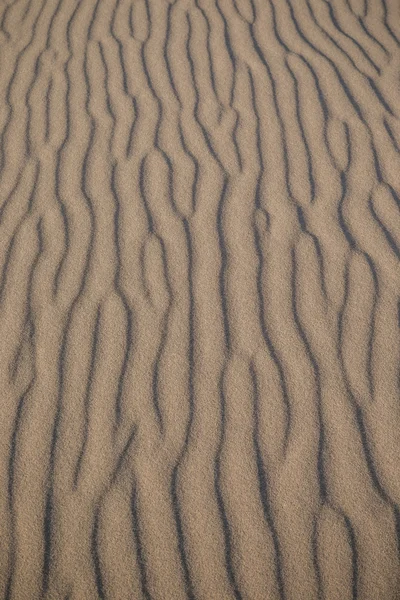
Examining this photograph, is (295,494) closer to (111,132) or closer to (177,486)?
(177,486)

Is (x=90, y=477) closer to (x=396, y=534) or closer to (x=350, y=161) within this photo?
(x=396, y=534)

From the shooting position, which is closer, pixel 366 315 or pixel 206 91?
pixel 366 315

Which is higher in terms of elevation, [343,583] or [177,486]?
[177,486]

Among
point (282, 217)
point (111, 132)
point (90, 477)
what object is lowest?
point (90, 477)

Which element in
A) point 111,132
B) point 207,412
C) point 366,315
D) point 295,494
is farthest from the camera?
point 111,132

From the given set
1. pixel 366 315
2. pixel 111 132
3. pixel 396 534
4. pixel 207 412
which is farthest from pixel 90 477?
pixel 111 132

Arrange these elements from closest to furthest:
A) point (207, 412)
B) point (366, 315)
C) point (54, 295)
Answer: point (207, 412) < point (366, 315) < point (54, 295)

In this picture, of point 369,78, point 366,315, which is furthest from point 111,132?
point 366,315
